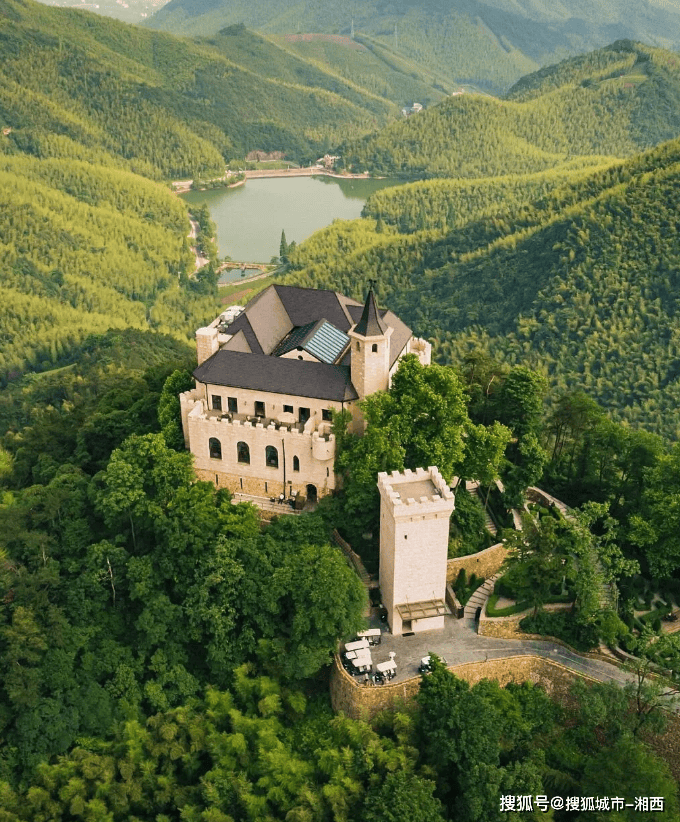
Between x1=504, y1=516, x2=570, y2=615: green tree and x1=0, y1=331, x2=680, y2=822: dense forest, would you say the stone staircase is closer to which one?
x1=504, y1=516, x2=570, y2=615: green tree

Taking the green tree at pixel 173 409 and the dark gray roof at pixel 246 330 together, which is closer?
the green tree at pixel 173 409

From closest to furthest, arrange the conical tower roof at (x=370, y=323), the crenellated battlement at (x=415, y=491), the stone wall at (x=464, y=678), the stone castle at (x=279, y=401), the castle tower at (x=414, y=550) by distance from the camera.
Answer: the stone wall at (x=464, y=678) → the crenellated battlement at (x=415, y=491) → the castle tower at (x=414, y=550) → the conical tower roof at (x=370, y=323) → the stone castle at (x=279, y=401)

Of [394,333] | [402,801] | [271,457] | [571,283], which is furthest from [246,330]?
[571,283]

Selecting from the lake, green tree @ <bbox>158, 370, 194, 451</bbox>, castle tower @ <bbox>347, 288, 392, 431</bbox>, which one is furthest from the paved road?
the lake

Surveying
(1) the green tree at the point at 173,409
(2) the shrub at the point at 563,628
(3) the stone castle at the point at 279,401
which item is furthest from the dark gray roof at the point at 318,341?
(2) the shrub at the point at 563,628

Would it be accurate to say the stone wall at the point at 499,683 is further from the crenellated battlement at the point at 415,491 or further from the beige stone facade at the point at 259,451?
the beige stone facade at the point at 259,451

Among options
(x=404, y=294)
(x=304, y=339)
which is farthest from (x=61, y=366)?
(x=304, y=339)

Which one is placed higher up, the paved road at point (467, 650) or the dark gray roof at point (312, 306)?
the dark gray roof at point (312, 306)

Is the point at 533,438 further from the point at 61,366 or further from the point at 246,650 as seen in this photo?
the point at 61,366
